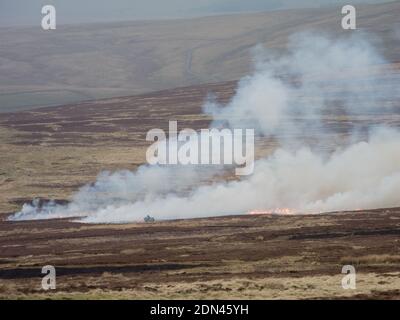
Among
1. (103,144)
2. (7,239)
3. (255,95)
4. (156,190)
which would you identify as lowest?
(7,239)

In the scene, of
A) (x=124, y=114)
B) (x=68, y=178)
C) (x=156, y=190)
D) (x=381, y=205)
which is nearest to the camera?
(x=381, y=205)

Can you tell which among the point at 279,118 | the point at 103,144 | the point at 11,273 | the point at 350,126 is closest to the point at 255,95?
the point at 279,118

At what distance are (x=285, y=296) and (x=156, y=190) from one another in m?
45.1

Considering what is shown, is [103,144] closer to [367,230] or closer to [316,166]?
[316,166]

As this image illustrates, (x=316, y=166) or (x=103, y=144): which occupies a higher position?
(x=103, y=144)

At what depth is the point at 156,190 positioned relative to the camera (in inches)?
3250

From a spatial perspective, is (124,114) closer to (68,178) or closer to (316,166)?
(68,178)

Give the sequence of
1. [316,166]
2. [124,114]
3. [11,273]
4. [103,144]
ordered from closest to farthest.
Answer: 1. [11,273]
2. [316,166]
3. [103,144]
4. [124,114]

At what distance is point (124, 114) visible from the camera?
147375 millimetres

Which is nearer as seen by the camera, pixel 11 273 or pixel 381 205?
pixel 11 273

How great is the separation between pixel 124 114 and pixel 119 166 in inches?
1929

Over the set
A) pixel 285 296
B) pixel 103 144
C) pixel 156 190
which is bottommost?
pixel 285 296

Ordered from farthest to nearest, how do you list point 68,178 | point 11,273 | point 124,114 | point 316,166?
point 124,114
point 68,178
point 316,166
point 11,273

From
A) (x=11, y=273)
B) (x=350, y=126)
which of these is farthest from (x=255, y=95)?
(x=11, y=273)
